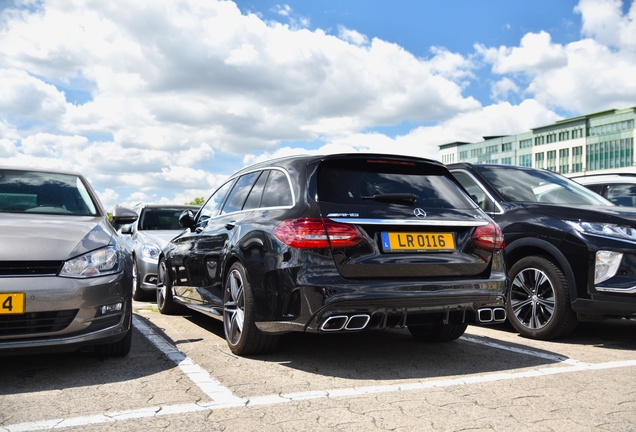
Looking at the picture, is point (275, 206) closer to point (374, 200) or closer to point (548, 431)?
point (374, 200)

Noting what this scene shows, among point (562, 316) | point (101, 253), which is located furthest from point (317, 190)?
point (562, 316)

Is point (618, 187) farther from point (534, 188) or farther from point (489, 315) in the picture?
point (489, 315)

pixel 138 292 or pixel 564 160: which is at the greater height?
pixel 564 160

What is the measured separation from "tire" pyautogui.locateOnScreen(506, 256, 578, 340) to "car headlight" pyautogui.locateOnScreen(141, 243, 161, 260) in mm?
5079

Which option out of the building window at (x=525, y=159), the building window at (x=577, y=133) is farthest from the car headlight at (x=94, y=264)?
the building window at (x=525, y=159)

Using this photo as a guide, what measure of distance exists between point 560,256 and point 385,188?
2153mm

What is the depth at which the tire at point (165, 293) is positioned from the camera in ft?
24.6

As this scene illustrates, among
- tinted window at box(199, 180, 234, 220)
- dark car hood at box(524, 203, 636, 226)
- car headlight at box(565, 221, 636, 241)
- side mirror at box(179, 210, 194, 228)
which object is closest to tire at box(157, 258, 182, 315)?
side mirror at box(179, 210, 194, 228)

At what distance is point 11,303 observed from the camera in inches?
165

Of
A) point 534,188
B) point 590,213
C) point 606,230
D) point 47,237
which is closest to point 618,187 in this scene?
point 534,188

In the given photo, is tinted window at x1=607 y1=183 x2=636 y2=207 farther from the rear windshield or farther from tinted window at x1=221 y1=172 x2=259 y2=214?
tinted window at x1=221 y1=172 x2=259 y2=214

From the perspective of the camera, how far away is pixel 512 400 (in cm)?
392

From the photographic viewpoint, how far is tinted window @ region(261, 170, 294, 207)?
4.89m

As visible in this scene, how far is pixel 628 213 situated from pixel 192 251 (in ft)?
13.7
